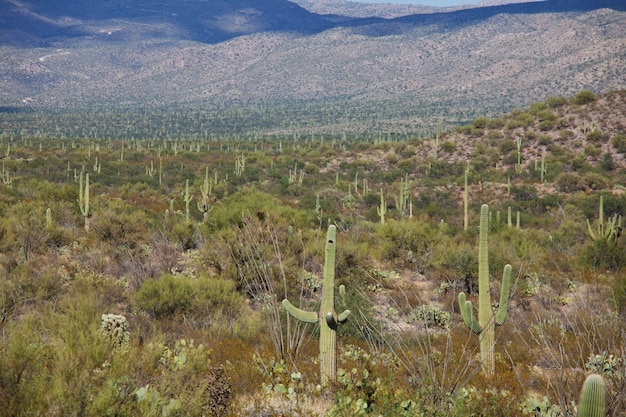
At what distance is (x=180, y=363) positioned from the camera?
4852mm

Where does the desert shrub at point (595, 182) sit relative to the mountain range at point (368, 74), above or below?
below

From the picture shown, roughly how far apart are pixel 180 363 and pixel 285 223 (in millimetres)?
8544

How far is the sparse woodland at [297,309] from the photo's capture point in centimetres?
452

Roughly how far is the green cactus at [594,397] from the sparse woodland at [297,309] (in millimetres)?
426

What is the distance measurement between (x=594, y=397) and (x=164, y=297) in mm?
5804

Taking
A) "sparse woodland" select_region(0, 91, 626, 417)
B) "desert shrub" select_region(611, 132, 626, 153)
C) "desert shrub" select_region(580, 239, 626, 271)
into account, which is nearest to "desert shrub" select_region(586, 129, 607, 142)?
"desert shrub" select_region(611, 132, 626, 153)

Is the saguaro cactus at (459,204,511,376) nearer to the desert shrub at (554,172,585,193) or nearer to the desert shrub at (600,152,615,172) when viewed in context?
the desert shrub at (554,172,585,193)

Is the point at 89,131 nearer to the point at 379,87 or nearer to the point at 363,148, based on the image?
the point at 363,148

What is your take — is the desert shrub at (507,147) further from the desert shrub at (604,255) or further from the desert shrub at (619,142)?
the desert shrub at (604,255)

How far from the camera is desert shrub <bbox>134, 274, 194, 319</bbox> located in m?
8.10

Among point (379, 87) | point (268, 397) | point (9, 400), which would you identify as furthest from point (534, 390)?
point (379, 87)

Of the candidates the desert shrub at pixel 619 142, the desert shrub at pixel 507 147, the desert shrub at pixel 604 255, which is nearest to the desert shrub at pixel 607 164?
the desert shrub at pixel 619 142

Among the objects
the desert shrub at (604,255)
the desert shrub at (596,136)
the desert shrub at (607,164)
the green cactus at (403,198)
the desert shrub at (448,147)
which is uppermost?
the desert shrub at (596,136)

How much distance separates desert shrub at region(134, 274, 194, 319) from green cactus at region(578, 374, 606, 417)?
563cm
